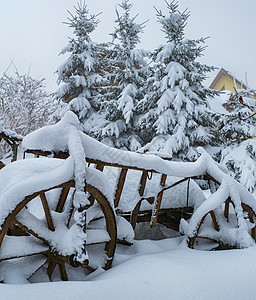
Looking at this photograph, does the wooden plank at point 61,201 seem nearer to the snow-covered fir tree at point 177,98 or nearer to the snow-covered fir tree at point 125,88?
the snow-covered fir tree at point 177,98

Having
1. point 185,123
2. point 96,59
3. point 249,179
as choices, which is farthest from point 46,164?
point 96,59

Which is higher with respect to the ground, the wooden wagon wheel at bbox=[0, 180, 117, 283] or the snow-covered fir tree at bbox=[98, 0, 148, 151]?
the snow-covered fir tree at bbox=[98, 0, 148, 151]

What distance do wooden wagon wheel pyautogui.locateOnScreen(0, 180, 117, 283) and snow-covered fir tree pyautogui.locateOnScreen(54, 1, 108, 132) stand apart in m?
11.1

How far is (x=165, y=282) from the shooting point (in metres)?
1.92

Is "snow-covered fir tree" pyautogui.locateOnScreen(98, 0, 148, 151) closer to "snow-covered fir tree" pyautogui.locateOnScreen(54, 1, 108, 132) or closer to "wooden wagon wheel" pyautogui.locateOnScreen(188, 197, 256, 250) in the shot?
"snow-covered fir tree" pyautogui.locateOnScreen(54, 1, 108, 132)

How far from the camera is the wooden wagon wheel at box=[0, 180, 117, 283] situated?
2.04 m

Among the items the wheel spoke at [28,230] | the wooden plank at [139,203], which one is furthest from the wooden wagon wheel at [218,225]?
the wheel spoke at [28,230]

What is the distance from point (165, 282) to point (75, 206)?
89cm

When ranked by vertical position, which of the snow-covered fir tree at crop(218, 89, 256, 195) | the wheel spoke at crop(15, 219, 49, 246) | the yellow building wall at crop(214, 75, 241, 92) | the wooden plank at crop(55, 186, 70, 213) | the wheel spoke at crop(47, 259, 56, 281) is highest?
the yellow building wall at crop(214, 75, 241, 92)

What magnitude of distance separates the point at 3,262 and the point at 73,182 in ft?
2.83

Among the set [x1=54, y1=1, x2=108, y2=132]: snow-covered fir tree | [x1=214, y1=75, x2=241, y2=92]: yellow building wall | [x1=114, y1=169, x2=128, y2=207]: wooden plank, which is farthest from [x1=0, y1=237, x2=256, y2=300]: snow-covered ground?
[x1=214, y1=75, x2=241, y2=92]: yellow building wall

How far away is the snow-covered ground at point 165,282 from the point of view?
1.72 metres

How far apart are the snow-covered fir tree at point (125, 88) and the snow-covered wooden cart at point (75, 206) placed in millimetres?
8820

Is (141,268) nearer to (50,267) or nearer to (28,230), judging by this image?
(50,267)
